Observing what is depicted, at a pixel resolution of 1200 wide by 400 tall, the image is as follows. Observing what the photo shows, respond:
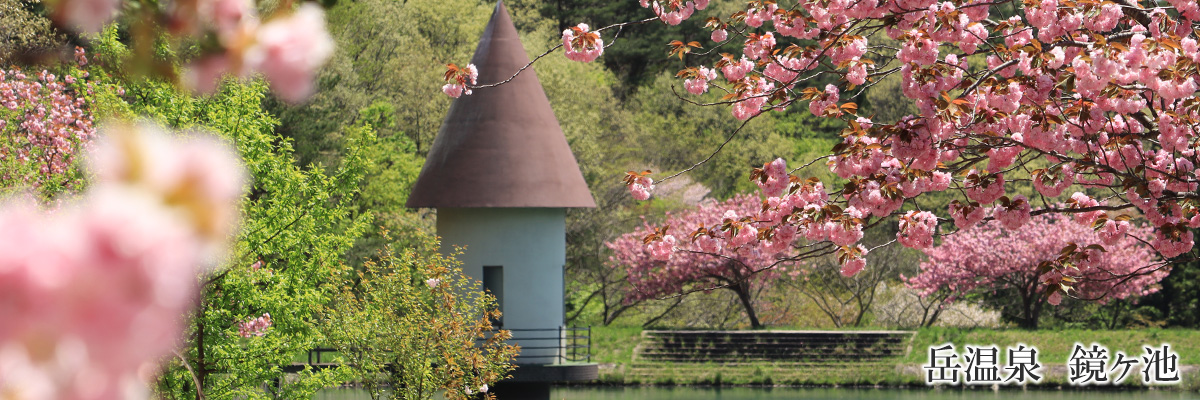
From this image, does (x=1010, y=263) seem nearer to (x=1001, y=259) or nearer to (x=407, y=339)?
(x=1001, y=259)

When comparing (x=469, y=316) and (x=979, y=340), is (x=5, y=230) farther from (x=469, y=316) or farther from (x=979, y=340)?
(x=979, y=340)

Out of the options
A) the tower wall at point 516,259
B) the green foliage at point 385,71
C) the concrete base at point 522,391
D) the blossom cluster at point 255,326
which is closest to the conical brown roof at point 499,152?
the tower wall at point 516,259

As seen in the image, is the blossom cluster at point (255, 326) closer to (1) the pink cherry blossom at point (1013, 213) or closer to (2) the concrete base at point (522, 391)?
(2) the concrete base at point (522, 391)

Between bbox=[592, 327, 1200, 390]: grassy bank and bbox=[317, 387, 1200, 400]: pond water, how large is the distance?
0.29m

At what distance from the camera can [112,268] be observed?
2.66ft

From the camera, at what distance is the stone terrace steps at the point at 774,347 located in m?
24.5

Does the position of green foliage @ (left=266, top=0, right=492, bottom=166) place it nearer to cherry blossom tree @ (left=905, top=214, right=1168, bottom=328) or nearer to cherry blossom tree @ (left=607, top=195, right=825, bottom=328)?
cherry blossom tree @ (left=607, top=195, right=825, bottom=328)

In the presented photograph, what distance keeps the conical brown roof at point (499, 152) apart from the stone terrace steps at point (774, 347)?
8.56m

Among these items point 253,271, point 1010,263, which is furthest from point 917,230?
point 1010,263

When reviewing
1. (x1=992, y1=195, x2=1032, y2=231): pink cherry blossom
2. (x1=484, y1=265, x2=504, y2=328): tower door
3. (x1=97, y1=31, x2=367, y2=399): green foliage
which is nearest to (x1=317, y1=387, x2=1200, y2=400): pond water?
(x1=484, y1=265, x2=504, y2=328): tower door

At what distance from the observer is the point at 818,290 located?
28.7 m

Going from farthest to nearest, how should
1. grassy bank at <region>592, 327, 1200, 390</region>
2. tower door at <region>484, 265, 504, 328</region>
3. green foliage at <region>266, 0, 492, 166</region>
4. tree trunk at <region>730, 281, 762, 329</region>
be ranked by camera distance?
tree trunk at <region>730, 281, 762, 329</region> → green foliage at <region>266, 0, 492, 166</region> → grassy bank at <region>592, 327, 1200, 390</region> → tower door at <region>484, 265, 504, 328</region>

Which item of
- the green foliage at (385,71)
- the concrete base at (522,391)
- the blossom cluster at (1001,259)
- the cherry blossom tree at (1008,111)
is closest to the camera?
the cherry blossom tree at (1008,111)

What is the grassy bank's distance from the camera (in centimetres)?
2331
